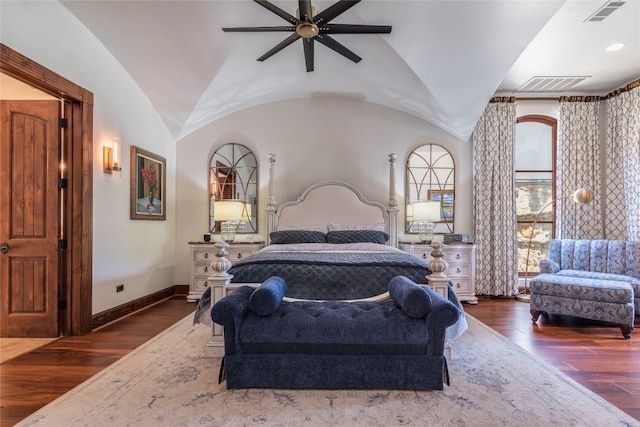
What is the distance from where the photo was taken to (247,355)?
2.22 meters

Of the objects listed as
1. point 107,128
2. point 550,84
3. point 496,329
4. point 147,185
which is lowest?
point 496,329

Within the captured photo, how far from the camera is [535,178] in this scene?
5.44 meters

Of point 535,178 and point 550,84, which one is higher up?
point 550,84

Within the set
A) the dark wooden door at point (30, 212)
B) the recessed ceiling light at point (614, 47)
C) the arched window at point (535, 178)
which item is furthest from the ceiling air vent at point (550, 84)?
the dark wooden door at point (30, 212)

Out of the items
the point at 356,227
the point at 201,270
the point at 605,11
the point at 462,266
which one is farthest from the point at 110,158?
the point at 605,11

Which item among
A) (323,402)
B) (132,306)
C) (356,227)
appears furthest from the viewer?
(356,227)

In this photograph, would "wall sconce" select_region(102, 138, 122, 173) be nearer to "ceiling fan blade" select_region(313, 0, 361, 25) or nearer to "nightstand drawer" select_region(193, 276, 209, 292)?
"nightstand drawer" select_region(193, 276, 209, 292)

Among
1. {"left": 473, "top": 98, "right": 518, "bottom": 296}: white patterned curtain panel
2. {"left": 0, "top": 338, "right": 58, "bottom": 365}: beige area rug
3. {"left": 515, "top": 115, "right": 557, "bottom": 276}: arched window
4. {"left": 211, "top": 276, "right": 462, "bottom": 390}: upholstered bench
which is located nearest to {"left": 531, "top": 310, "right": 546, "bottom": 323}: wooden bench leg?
{"left": 473, "top": 98, "right": 518, "bottom": 296}: white patterned curtain panel

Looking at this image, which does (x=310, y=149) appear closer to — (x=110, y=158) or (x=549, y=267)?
(x=110, y=158)

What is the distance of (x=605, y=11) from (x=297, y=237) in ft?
13.0

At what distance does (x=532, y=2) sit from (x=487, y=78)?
1.12 meters

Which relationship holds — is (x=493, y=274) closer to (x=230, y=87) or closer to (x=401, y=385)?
(x=401, y=385)

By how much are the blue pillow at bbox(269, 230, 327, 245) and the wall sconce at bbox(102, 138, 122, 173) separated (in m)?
1.99

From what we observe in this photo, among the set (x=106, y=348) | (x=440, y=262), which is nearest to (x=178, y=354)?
(x=106, y=348)
